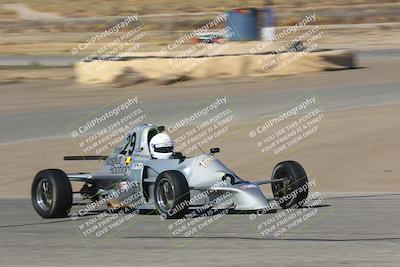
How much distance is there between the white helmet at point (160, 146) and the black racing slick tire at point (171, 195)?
0.93 m

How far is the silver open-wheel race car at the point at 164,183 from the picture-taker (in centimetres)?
1203

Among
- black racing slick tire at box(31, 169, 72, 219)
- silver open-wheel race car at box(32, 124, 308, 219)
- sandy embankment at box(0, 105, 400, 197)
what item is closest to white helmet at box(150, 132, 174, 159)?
silver open-wheel race car at box(32, 124, 308, 219)

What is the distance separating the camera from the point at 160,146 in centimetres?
1302

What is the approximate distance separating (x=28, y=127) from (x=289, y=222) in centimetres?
1642

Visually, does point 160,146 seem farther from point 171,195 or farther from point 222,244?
point 222,244

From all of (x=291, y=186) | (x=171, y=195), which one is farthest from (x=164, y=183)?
(x=291, y=186)

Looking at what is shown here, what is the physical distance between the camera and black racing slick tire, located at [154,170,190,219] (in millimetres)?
11766

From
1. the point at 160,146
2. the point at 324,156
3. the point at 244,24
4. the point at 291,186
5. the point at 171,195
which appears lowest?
the point at 324,156

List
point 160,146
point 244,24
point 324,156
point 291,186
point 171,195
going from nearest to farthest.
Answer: point 171,195 → point 291,186 → point 160,146 → point 324,156 → point 244,24

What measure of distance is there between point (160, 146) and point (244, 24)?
104 feet

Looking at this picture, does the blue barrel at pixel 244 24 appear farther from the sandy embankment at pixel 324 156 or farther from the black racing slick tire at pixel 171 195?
the black racing slick tire at pixel 171 195

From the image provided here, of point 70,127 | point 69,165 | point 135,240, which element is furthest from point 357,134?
point 135,240

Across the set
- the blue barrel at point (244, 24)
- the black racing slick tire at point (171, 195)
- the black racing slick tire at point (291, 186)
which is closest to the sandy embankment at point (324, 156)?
the black racing slick tire at point (291, 186)

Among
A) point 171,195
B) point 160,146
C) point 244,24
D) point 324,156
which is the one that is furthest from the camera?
point 244,24
